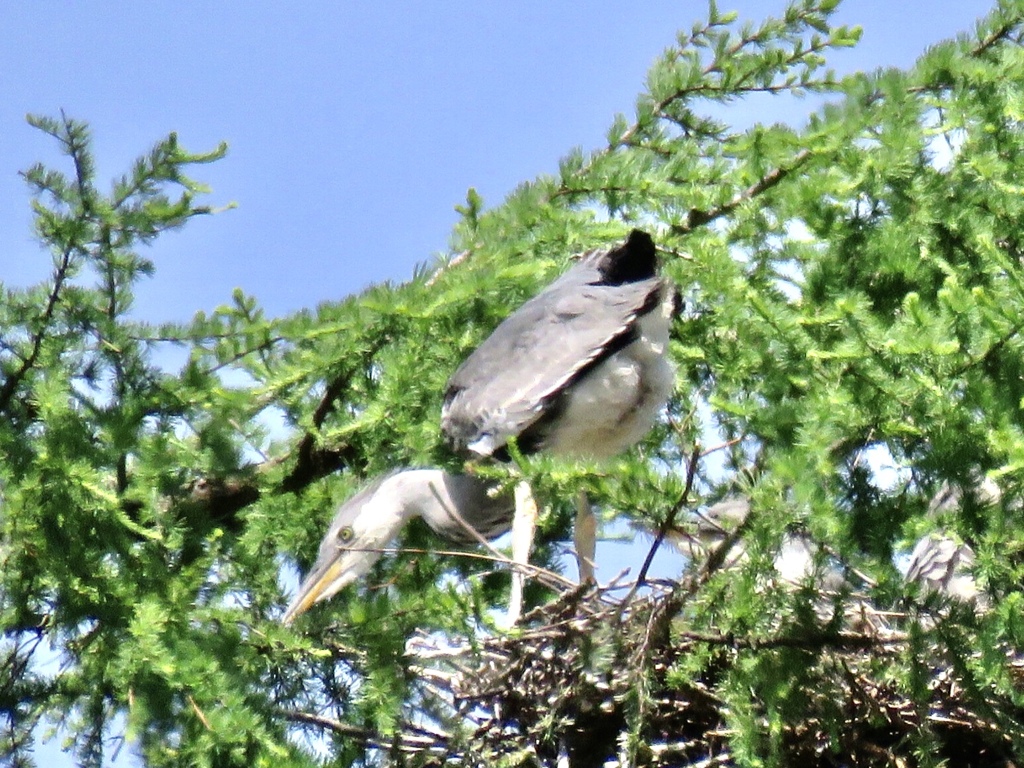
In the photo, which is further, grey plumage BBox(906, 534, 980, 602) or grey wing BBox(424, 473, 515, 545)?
grey wing BBox(424, 473, 515, 545)

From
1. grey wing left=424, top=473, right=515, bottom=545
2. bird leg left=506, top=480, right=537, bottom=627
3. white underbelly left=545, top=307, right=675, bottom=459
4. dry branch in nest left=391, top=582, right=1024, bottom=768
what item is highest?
grey wing left=424, top=473, right=515, bottom=545

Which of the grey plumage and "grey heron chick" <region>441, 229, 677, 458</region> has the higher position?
"grey heron chick" <region>441, 229, 677, 458</region>

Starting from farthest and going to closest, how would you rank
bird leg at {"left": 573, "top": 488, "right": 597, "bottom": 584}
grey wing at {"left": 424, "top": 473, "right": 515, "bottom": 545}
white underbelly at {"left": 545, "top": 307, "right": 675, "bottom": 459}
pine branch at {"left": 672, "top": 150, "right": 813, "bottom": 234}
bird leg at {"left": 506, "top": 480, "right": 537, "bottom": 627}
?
grey wing at {"left": 424, "top": 473, "right": 515, "bottom": 545} → bird leg at {"left": 573, "top": 488, "right": 597, "bottom": 584} → bird leg at {"left": 506, "top": 480, "right": 537, "bottom": 627} → white underbelly at {"left": 545, "top": 307, "right": 675, "bottom": 459} → pine branch at {"left": 672, "top": 150, "right": 813, "bottom": 234}

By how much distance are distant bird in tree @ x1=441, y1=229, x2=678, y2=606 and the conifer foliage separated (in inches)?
4.5

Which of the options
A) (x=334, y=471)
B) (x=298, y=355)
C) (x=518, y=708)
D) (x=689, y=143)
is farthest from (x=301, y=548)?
(x=689, y=143)

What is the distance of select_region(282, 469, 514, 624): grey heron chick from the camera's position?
482cm

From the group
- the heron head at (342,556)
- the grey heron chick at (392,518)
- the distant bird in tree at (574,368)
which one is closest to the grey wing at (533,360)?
the distant bird in tree at (574,368)

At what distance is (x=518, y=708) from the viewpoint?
4.04 meters

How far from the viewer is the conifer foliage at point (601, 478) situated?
10.3ft

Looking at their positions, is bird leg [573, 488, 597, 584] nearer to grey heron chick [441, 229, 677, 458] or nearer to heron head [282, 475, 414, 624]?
grey heron chick [441, 229, 677, 458]

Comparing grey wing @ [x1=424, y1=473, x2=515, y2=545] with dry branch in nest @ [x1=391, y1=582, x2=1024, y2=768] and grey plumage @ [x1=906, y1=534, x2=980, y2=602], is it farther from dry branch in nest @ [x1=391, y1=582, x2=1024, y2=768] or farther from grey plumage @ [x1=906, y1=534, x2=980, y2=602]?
grey plumage @ [x1=906, y1=534, x2=980, y2=602]

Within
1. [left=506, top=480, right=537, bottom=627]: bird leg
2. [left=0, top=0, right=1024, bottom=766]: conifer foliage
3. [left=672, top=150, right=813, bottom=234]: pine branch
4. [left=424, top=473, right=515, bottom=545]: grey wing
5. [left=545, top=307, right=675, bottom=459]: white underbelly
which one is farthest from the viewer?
[left=424, top=473, right=515, bottom=545]: grey wing

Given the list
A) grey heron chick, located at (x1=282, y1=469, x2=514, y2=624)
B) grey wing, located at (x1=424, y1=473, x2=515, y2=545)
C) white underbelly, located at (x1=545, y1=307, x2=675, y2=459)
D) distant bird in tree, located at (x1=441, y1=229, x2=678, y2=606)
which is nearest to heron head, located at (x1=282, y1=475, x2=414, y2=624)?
grey heron chick, located at (x1=282, y1=469, x2=514, y2=624)

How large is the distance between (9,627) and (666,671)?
73.0 inches
